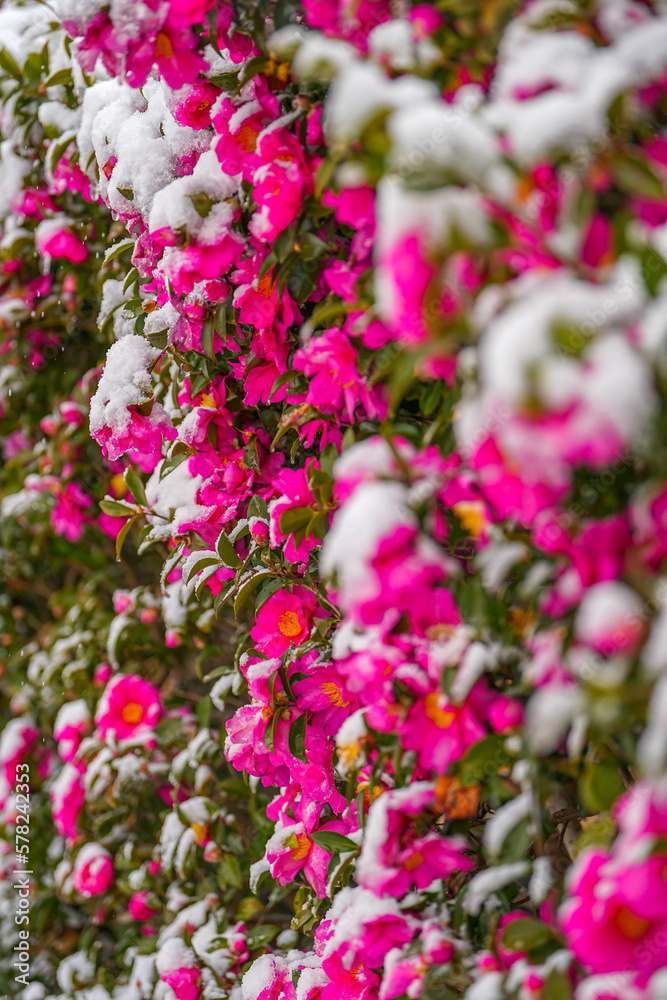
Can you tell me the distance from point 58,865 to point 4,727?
514 millimetres

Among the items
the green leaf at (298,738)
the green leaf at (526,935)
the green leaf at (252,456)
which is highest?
the green leaf at (252,456)

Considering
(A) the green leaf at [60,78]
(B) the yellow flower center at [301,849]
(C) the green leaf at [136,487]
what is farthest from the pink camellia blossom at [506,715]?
(A) the green leaf at [60,78]

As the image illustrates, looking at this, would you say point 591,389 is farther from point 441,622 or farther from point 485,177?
point 441,622

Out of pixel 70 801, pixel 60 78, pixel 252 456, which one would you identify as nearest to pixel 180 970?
pixel 70 801

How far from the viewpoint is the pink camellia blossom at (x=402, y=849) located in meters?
0.80

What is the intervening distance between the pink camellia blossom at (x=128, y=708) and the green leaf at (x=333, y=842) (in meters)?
0.90

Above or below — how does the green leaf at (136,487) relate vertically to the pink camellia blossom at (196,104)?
below

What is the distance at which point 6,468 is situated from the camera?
2377 mm

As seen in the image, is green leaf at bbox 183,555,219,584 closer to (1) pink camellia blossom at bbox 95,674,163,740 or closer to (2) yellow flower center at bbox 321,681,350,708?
(2) yellow flower center at bbox 321,681,350,708

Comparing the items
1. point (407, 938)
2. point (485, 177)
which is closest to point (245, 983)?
point (407, 938)

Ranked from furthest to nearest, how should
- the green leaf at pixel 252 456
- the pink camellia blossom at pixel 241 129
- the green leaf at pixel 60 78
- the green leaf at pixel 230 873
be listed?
1. the green leaf at pixel 60 78
2. the green leaf at pixel 230 873
3. the green leaf at pixel 252 456
4. the pink camellia blossom at pixel 241 129

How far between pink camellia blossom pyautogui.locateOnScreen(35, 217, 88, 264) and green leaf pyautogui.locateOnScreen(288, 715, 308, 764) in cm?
129

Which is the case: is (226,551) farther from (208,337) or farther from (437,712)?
(437,712)

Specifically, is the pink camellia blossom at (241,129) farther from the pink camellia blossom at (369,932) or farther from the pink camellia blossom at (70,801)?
the pink camellia blossom at (70,801)
